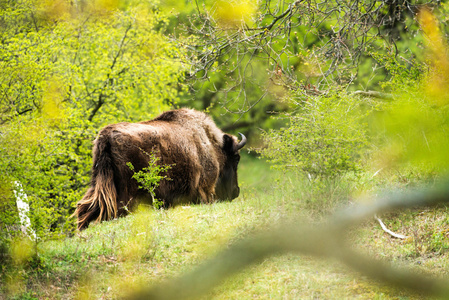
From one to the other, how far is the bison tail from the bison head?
3340mm

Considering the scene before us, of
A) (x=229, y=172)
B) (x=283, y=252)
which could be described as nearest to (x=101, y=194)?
(x=229, y=172)

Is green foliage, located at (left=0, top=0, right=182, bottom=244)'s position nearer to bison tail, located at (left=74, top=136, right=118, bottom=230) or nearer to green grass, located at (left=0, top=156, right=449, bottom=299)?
bison tail, located at (left=74, top=136, right=118, bottom=230)

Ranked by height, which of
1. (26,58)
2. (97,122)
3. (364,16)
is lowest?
(97,122)

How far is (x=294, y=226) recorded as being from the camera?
3.26 ft

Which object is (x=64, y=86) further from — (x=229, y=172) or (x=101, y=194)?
(x=101, y=194)

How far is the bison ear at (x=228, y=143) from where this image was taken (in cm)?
1148

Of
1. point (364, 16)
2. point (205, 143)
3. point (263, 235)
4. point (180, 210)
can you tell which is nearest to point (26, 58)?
point (205, 143)

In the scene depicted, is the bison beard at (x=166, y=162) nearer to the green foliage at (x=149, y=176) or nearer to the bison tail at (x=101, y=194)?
the bison tail at (x=101, y=194)

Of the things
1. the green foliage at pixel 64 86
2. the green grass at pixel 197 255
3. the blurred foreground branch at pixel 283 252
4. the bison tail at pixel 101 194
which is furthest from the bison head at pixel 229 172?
the blurred foreground branch at pixel 283 252

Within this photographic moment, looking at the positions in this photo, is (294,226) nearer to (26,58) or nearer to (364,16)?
Result: (364,16)

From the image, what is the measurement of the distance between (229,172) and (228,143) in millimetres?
675

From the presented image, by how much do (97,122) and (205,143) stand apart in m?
6.55

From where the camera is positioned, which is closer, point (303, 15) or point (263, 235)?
point (263, 235)

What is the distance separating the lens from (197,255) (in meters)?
5.41
